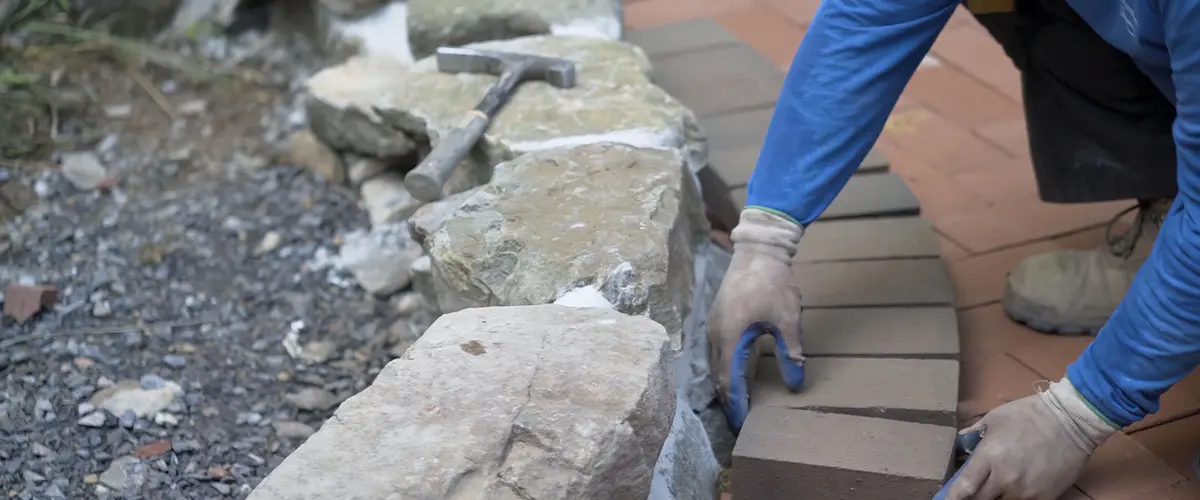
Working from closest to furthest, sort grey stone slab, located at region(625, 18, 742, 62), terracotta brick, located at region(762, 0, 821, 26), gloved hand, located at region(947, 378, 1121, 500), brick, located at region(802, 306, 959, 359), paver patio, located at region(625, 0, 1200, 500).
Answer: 1. gloved hand, located at region(947, 378, 1121, 500)
2. paver patio, located at region(625, 0, 1200, 500)
3. brick, located at region(802, 306, 959, 359)
4. grey stone slab, located at region(625, 18, 742, 62)
5. terracotta brick, located at region(762, 0, 821, 26)

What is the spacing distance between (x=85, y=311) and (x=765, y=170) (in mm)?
1444

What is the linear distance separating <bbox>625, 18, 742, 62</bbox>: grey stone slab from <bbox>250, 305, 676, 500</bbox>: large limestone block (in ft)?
5.74

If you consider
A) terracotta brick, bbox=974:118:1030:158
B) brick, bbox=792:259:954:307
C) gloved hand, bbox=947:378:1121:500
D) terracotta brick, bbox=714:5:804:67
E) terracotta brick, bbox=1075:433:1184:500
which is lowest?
terracotta brick, bbox=714:5:804:67

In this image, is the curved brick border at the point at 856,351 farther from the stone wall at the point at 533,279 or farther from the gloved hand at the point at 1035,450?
the stone wall at the point at 533,279

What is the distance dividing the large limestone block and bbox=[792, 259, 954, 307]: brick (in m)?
0.69

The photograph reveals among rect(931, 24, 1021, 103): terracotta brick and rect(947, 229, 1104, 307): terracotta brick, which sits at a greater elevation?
rect(947, 229, 1104, 307): terracotta brick

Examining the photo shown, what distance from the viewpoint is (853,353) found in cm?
204

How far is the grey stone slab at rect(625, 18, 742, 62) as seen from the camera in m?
3.26

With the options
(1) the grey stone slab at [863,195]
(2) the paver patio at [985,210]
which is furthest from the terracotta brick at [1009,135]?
(1) the grey stone slab at [863,195]

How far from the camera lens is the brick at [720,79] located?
116 inches

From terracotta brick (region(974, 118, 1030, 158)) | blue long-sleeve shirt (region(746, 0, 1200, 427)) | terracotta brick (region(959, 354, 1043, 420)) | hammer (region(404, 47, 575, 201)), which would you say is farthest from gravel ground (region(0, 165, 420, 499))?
terracotta brick (region(974, 118, 1030, 158))

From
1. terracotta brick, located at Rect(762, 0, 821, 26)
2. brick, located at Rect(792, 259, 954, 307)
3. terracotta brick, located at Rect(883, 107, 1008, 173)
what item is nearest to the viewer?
brick, located at Rect(792, 259, 954, 307)

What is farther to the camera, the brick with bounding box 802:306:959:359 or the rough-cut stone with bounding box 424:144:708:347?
the brick with bounding box 802:306:959:359

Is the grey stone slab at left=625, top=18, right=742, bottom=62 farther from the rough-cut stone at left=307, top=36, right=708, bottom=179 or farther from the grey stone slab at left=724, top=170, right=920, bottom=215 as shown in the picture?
the grey stone slab at left=724, top=170, right=920, bottom=215
